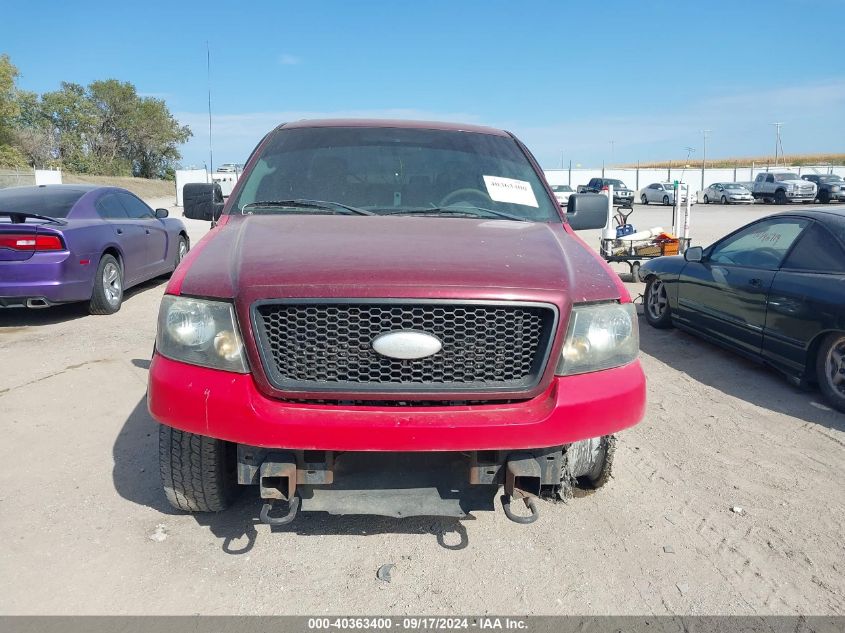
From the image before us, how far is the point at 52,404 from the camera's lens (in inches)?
187

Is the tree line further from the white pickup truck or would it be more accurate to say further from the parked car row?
the white pickup truck

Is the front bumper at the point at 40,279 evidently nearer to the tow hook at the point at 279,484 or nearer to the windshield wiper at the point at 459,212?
the windshield wiper at the point at 459,212

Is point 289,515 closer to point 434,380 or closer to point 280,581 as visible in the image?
point 280,581

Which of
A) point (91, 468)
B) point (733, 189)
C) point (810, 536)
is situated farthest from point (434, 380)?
point (733, 189)

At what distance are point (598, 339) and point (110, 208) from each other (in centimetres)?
751

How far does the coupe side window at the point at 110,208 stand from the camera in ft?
26.7

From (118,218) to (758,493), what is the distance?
306 inches

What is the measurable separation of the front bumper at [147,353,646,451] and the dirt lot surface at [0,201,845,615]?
67 cm

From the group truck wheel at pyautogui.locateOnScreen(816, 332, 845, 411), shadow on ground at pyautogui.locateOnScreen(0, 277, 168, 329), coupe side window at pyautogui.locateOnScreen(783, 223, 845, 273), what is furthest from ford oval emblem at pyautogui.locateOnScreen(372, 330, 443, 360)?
shadow on ground at pyautogui.locateOnScreen(0, 277, 168, 329)

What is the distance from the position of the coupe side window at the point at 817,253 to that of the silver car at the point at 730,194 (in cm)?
3571

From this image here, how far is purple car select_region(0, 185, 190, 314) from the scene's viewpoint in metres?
6.81

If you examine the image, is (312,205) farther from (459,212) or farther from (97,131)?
(97,131)

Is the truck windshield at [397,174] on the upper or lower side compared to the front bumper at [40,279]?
upper

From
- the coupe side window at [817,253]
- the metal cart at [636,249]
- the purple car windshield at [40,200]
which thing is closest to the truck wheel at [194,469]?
the coupe side window at [817,253]
